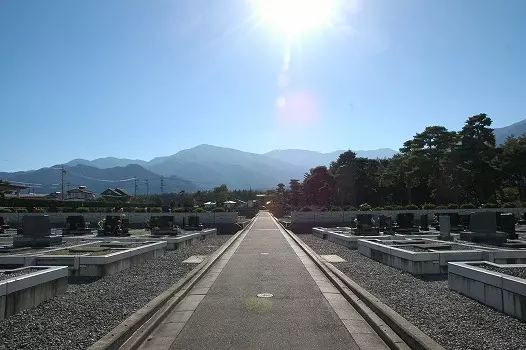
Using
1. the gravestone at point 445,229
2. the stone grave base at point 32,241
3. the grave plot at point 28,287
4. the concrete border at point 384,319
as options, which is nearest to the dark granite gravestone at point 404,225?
the gravestone at point 445,229

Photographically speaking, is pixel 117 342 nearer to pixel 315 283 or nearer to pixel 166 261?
pixel 315 283

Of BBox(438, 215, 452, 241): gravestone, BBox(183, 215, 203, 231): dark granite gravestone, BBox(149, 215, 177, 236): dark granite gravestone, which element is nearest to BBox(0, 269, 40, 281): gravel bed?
BBox(149, 215, 177, 236): dark granite gravestone

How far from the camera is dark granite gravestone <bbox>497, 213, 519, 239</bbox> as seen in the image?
15930mm

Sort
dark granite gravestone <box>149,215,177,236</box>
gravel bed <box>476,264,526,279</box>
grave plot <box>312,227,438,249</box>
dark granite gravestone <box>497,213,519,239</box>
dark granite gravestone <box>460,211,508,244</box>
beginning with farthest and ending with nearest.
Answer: dark granite gravestone <box>149,215,177,236</box> → grave plot <box>312,227,438,249</box> → dark granite gravestone <box>497,213,519,239</box> → dark granite gravestone <box>460,211,508,244</box> → gravel bed <box>476,264,526,279</box>

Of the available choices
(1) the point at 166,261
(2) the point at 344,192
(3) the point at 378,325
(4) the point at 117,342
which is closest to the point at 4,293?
(4) the point at 117,342

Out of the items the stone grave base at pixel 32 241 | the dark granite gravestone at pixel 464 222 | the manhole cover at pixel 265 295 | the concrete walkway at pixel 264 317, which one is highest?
the dark granite gravestone at pixel 464 222

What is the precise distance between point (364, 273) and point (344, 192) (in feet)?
146

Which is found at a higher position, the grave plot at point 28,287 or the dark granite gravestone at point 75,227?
the dark granite gravestone at point 75,227

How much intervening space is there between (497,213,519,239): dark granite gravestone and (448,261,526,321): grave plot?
8.15 meters

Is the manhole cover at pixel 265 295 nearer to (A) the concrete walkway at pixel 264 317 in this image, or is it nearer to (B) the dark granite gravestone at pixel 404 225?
(A) the concrete walkway at pixel 264 317

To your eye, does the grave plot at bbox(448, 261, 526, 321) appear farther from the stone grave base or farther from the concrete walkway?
the stone grave base

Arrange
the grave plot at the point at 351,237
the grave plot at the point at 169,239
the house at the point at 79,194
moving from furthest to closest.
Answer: the house at the point at 79,194 → the grave plot at the point at 351,237 → the grave plot at the point at 169,239

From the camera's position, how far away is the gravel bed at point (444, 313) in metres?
5.66

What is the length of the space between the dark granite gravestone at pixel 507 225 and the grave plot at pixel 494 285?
8148 mm
